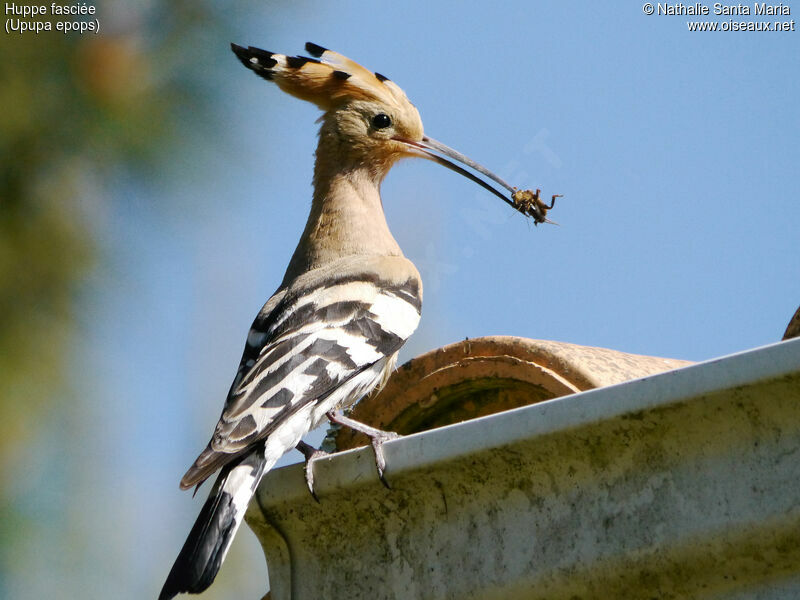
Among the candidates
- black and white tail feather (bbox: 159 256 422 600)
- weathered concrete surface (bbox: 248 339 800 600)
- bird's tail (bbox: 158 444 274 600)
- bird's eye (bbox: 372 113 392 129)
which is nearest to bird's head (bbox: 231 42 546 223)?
bird's eye (bbox: 372 113 392 129)

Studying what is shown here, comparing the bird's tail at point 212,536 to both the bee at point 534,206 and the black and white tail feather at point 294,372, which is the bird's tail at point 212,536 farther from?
the bee at point 534,206

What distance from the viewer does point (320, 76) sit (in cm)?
276

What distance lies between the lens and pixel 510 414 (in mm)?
1104

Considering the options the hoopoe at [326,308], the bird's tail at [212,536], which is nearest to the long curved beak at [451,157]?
the hoopoe at [326,308]

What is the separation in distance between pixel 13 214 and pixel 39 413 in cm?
52

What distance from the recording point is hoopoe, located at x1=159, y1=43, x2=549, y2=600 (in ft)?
5.43

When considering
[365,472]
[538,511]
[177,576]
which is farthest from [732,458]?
[177,576]

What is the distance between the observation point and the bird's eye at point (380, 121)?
278cm

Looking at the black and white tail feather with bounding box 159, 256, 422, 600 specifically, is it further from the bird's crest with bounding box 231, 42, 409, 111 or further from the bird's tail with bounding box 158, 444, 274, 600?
the bird's crest with bounding box 231, 42, 409, 111

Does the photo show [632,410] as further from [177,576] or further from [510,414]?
[177,576]

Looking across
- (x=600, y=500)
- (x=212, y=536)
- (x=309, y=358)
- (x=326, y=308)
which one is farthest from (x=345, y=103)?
(x=600, y=500)

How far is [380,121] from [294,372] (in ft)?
3.36

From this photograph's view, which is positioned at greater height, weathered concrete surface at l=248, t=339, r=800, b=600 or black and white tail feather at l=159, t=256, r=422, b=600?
black and white tail feather at l=159, t=256, r=422, b=600

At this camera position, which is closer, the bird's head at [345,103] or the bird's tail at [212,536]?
the bird's tail at [212,536]
